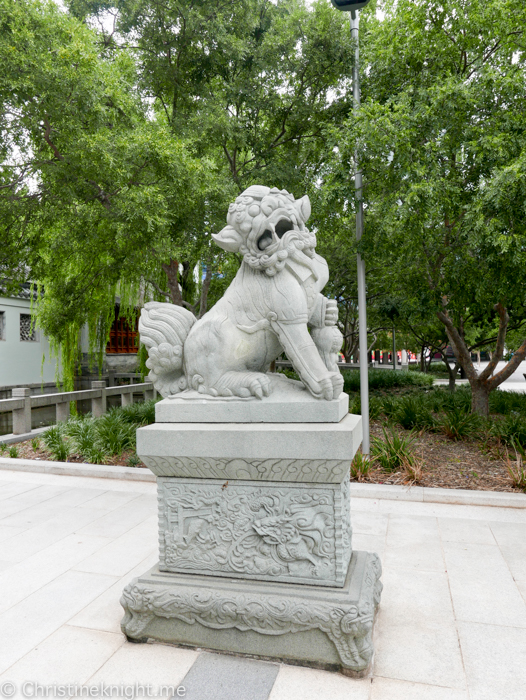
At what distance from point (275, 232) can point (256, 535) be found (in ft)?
6.17

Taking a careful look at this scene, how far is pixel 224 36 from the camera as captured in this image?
24.0 ft

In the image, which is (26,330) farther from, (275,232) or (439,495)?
(275,232)

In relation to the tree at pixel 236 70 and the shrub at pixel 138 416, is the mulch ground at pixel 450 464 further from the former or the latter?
the tree at pixel 236 70

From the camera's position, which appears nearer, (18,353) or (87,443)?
(87,443)

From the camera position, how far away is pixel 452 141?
6.18 meters

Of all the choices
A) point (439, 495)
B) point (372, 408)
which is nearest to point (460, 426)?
point (372, 408)

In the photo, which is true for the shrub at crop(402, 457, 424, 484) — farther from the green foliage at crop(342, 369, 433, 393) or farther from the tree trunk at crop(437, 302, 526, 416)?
the green foliage at crop(342, 369, 433, 393)

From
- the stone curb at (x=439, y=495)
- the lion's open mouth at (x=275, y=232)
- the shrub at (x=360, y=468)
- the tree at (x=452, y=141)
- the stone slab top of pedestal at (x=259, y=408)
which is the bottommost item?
the stone curb at (x=439, y=495)

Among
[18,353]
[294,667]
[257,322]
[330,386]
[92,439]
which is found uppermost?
[257,322]

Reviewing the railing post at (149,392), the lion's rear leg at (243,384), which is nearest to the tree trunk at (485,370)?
the lion's rear leg at (243,384)

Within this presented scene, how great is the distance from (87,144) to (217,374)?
15.2 ft

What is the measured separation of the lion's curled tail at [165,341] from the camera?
3047mm

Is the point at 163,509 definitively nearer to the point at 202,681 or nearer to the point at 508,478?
the point at 202,681

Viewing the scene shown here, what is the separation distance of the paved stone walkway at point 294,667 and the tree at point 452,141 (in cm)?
331
